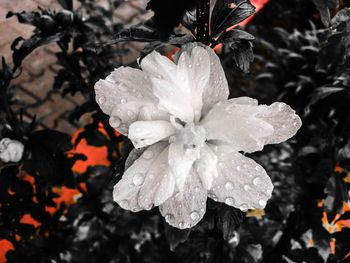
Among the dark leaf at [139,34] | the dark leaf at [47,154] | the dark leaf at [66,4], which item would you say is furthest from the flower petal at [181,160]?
the dark leaf at [66,4]

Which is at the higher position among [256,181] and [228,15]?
[228,15]

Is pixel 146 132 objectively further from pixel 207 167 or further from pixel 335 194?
pixel 335 194

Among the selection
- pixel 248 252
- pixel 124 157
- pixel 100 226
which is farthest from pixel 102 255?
pixel 124 157

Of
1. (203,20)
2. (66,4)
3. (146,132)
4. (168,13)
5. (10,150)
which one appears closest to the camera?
(168,13)

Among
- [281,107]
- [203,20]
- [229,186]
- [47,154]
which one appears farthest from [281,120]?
[47,154]

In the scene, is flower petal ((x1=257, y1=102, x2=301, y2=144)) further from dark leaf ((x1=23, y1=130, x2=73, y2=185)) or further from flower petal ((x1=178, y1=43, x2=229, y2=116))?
dark leaf ((x1=23, y1=130, x2=73, y2=185))
